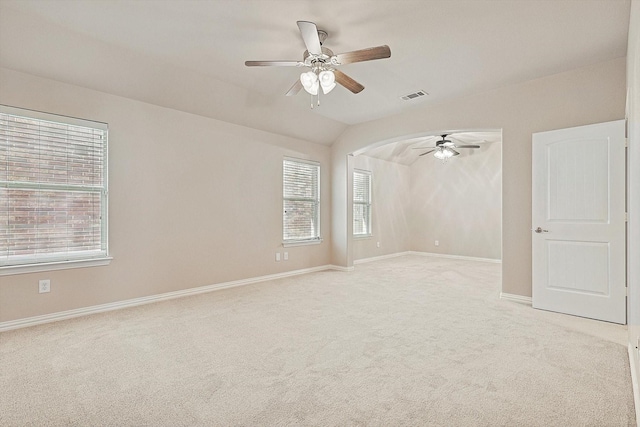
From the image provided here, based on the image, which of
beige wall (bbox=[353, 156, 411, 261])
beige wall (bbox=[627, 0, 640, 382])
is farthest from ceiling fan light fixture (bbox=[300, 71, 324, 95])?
beige wall (bbox=[353, 156, 411, 261])

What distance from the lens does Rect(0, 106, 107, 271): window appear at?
10.3 ft

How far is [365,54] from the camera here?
2.71 metres

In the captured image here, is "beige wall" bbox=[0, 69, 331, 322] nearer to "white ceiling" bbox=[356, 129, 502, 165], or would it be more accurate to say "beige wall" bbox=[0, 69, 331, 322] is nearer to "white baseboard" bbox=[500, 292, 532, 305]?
"white ceiling" bbox=[356, 129, 502, 165]

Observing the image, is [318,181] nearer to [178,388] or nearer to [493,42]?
[493,42]

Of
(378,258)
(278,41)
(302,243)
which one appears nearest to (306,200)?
(302,243)

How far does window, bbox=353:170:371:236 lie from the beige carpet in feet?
12.3

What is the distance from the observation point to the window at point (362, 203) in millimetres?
7582

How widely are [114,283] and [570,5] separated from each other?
5.28 metres

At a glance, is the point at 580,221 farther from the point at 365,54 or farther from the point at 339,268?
the point at 339,268

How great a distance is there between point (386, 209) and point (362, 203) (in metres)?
0.95

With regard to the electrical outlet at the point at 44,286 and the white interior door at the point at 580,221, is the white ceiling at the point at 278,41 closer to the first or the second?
the white interior door at the point at 580,221

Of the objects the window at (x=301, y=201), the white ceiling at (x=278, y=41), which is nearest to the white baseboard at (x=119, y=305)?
the window at (x=301, y=201)

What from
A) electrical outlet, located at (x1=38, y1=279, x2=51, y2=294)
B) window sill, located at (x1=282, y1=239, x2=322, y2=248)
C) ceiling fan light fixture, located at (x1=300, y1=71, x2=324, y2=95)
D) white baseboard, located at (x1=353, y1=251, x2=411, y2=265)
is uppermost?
ceiling fan light fixture, located at (x1=300, y1=71, x2=324, y2=95)

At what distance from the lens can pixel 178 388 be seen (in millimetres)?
2070
